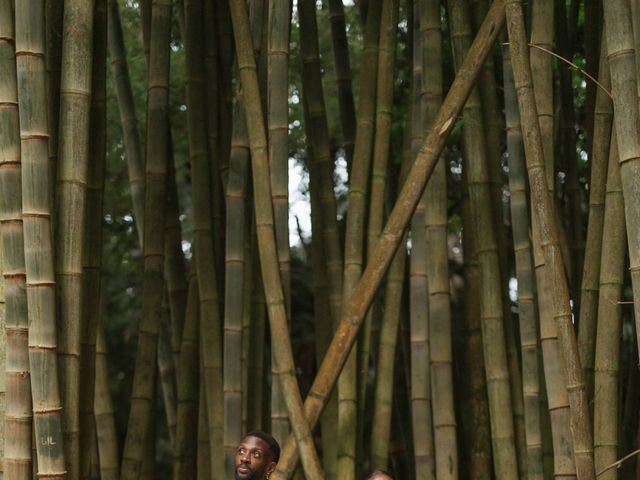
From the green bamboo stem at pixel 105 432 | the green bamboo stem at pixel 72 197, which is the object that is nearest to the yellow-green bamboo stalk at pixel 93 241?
the green bamboo stem at pixel 72 197

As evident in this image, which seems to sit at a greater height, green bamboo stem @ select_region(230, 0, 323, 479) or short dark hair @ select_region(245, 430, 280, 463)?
green bamboo stem @ select_region(230, 0, 323, 479)

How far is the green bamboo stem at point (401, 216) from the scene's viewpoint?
115 inches

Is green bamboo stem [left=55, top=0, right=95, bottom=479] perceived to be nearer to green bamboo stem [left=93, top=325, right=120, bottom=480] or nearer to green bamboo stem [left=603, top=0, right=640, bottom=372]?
green bamboo stem [left=93, top=325, right=120, bottom=480]

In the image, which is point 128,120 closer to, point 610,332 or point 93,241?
point 93,241

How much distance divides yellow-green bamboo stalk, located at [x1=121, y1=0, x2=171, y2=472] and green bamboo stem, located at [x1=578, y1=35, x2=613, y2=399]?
130 centimetres

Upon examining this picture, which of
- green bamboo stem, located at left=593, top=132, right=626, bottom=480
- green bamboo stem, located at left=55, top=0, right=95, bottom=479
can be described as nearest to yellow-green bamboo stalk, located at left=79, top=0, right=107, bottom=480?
green bamboo stem, located at left=55, top=0, right=95, bottom=479

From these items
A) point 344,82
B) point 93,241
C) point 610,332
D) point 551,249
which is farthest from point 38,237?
point 344,82

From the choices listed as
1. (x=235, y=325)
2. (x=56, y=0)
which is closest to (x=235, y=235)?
(x=235, y=325)

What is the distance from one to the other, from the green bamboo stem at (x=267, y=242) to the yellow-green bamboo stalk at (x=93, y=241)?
379 mm

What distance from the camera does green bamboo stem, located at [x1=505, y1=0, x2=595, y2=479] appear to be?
Answer: 8.95 ft

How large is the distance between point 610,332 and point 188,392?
154cm

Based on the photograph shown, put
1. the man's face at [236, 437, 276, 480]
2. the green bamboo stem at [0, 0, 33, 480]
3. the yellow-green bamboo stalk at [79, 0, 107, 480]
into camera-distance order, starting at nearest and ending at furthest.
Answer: the green bamboo stem at [0, 0, 33, 480] < the yellow-green bamboo stalk at [79, 0, 107, 480] < the man's face at [236, 437, 276, 480]

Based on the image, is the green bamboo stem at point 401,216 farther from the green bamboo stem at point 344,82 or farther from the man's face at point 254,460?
the green bamboo stem at point 344,82

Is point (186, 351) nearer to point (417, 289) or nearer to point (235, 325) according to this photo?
point (235, 325)
